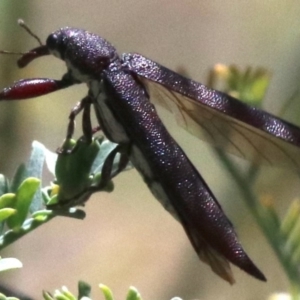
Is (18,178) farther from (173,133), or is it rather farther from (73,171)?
(173,133)

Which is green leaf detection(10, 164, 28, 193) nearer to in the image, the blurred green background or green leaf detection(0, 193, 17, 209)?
green leaf detection(0, 193, 17, 209)

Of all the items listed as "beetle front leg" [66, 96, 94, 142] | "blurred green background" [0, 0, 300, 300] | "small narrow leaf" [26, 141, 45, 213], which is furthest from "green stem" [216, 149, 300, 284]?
"blurred green background" [0, 0, 300, 300]

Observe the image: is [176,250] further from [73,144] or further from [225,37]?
[73,144]

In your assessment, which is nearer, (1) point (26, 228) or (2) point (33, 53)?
(1) point (26, 228)

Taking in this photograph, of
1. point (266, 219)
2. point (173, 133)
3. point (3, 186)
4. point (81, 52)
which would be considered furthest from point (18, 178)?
point (173, 133)

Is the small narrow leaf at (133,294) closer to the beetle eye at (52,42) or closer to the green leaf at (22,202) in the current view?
the green leaf at (22,202)

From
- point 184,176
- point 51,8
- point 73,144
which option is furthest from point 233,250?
point 51,8

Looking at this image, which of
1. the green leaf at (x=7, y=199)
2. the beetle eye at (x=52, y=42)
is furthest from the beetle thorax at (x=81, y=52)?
the green leaf at (x=7, y=199)
